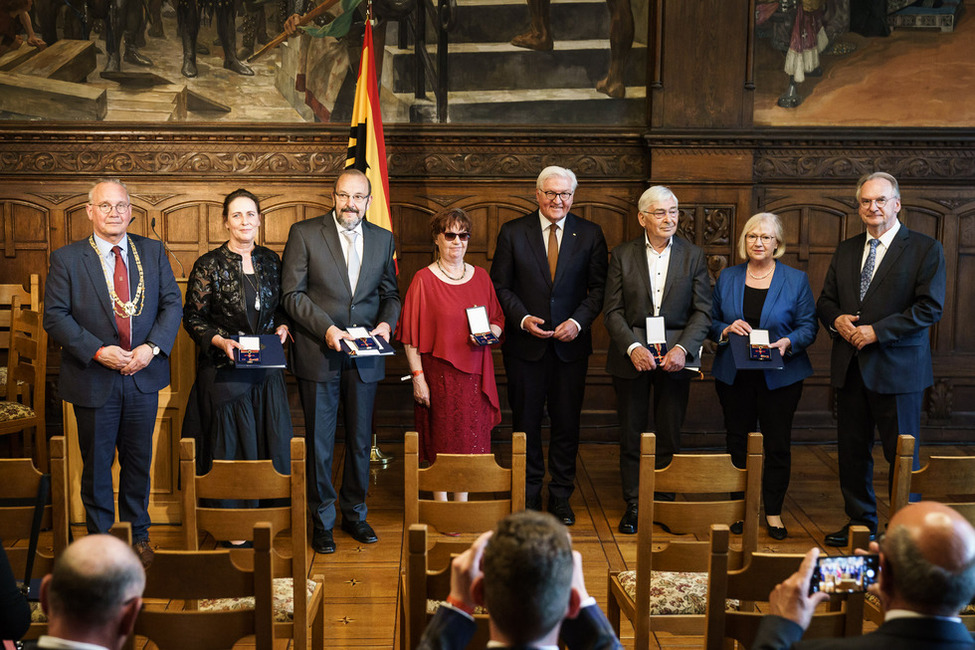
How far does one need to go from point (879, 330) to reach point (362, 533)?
113 inches

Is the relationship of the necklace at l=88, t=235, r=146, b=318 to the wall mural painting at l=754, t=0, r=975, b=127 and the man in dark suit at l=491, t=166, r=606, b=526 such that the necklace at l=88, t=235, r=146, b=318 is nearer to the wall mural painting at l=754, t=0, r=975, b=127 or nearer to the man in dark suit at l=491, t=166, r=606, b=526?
the man in dark suit at l=491, t=166, r=606, b=526

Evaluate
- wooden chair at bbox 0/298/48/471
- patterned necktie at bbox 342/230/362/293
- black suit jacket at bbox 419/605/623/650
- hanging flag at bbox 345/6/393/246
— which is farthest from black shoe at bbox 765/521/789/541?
wooden chair at bbox 0/298/48/471

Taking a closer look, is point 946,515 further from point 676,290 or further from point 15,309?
point 15,309

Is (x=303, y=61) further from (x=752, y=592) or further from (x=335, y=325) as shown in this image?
(x=752, y=592)

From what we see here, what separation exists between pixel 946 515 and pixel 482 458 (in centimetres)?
161

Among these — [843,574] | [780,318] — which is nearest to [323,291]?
[780,318]

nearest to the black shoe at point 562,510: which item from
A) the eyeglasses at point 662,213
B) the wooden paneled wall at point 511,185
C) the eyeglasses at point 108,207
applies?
the eyeglasses at point 662,213

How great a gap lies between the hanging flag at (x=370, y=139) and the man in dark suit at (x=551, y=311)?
108 cm

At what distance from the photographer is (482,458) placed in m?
3.12

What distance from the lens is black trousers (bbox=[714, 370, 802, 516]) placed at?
4898 mm

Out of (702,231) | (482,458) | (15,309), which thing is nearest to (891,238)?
(702,231)

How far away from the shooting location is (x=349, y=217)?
15.3ft

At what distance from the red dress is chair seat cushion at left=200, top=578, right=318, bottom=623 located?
5.32 ft

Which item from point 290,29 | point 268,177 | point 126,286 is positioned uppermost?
point 290,29
